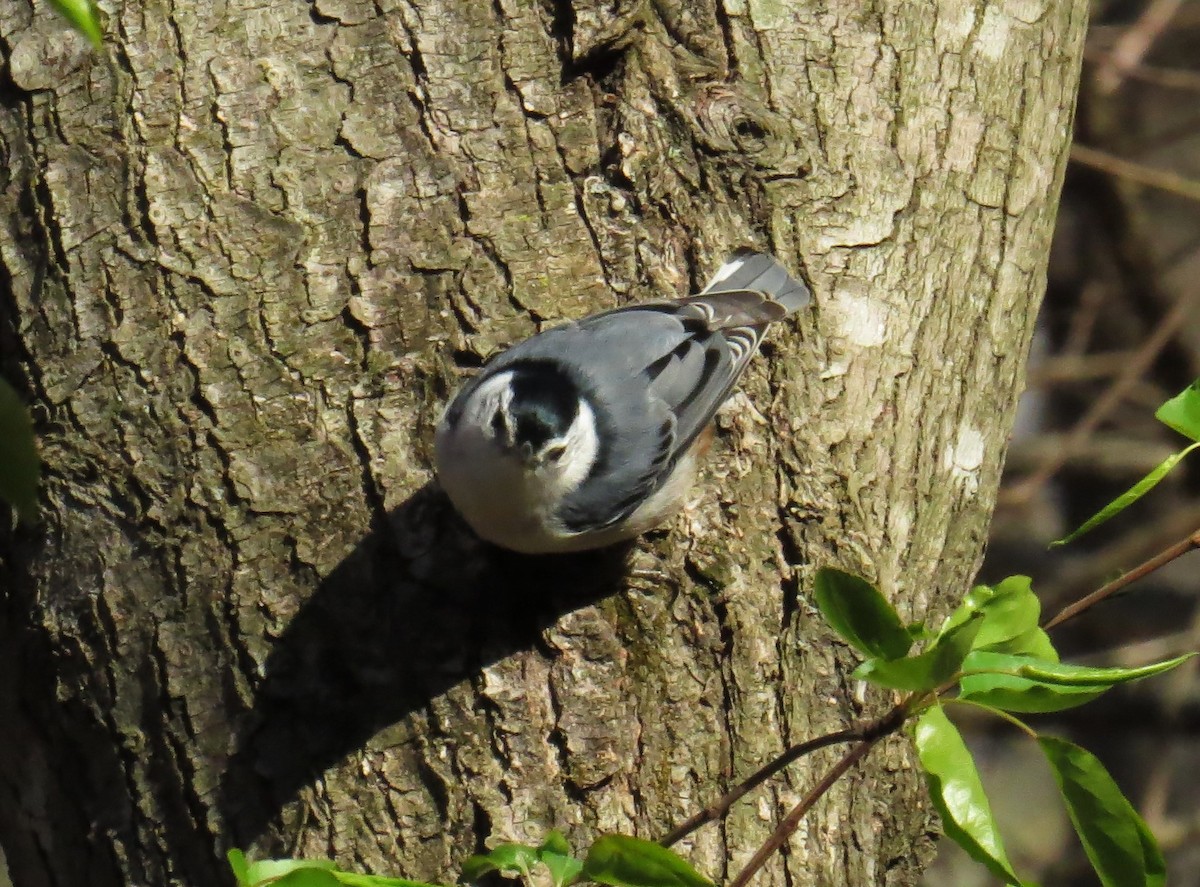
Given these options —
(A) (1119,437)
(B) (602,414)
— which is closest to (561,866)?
(B) (602,414)

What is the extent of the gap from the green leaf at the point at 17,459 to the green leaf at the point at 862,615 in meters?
0.70

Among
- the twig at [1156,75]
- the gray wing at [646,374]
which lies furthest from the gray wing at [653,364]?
the twig at [1156,75]

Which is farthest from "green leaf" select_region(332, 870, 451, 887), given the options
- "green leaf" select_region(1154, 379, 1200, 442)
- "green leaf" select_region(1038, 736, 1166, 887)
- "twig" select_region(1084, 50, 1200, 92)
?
"twig" select_region(1084, 50, 1200, 92)

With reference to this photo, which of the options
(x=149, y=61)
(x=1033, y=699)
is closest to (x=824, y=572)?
(x=1033, y=699)

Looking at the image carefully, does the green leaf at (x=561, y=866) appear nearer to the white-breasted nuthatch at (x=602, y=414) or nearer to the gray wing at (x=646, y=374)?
the white-breasted nuthatch at (x=602, y=414)

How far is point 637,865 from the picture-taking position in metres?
1.32

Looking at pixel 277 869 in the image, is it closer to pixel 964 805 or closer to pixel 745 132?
pixel 964 805

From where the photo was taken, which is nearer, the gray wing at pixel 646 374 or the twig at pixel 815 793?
the twig at pixel 815 793

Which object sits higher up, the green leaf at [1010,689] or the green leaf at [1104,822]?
the green leaf at [1010,689]

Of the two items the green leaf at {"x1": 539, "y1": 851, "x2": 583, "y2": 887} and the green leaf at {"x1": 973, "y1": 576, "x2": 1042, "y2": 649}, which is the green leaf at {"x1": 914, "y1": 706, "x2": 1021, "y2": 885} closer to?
the green leaf at {"x1": 973, "y1": 576, "x2": 1042, "y2": 649}

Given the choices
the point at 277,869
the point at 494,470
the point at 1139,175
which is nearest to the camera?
the point at 277,869

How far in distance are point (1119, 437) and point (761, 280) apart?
3.54 m

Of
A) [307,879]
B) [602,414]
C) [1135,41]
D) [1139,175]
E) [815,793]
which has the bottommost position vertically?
[815,793]

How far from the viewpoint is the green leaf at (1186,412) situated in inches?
50.0
